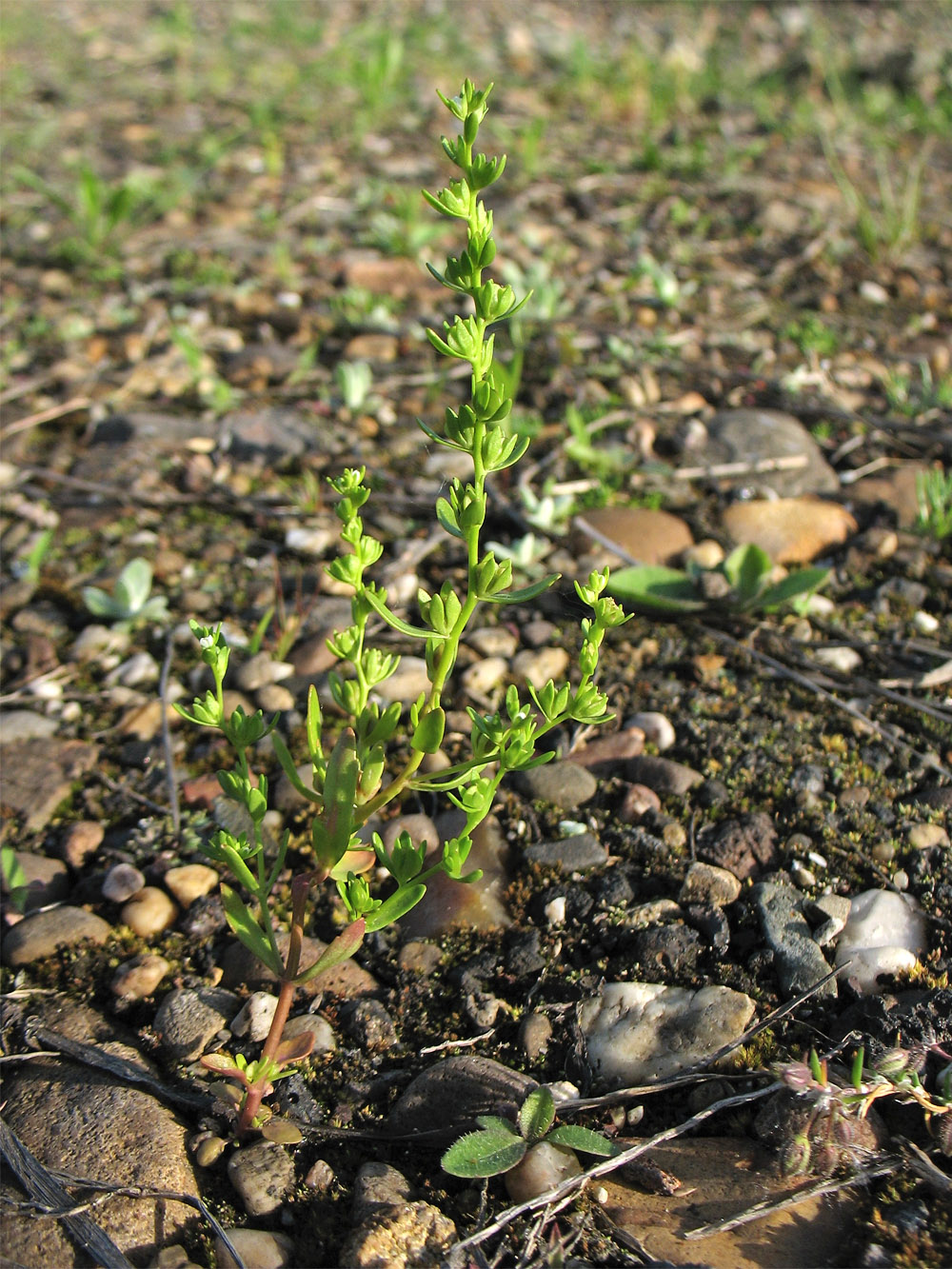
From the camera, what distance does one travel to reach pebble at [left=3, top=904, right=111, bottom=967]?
2.38 metres

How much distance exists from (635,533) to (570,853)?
128cm

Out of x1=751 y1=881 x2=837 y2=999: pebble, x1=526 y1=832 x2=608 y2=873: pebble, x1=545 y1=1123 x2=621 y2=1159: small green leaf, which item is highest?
x1=751 y1=881 x2=837 y2=999: pebble

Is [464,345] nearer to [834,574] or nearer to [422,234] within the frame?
[834,574]

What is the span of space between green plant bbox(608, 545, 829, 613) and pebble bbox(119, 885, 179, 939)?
5.00 ft

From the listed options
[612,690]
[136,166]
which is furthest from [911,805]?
[136,166]

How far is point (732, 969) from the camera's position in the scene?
2297 millimetres

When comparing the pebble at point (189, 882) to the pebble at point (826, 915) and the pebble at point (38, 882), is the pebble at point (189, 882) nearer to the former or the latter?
the pebble at point (38, 882)

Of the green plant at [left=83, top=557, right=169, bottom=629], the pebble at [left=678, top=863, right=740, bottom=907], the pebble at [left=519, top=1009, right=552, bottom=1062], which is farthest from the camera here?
the green plant at [left=83, top=557, right=169, bottom=629]

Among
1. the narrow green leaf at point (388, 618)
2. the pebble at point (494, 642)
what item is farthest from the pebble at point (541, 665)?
the narrow green leaf at point (388, 618)

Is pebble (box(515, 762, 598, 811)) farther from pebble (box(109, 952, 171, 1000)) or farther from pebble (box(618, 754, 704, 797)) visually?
pebble (box(109, 952, 171, 1000))

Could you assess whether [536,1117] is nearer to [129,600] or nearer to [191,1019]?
[191,1019]

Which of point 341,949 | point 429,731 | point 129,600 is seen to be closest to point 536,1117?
point 341,949

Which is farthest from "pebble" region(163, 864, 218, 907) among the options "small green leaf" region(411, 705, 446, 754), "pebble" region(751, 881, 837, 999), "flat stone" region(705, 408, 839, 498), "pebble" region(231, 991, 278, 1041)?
"flat stone" region(705, 408, 839, 498)

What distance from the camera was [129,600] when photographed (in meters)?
3.22
